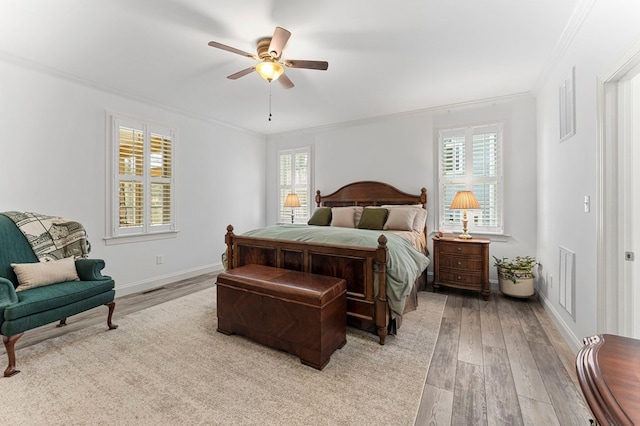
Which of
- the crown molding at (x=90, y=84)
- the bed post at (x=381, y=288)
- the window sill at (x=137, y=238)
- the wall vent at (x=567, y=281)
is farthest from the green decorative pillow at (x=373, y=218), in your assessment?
the crown molding at (x=90, y=84)

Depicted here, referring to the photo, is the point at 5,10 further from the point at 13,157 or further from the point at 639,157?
the point at 639,157

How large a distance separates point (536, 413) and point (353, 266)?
5.01 ft

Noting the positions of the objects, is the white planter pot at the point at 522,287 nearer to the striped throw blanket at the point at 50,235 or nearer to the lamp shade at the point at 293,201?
the lamp shade at the point at 293,201

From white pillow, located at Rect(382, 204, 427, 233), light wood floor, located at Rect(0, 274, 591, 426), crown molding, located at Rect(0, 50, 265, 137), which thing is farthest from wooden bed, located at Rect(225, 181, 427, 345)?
crown molding, located at Rect(0, 50, 265, 137)

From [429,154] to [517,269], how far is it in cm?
208

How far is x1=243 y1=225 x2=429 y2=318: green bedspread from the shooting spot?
8.11 ft

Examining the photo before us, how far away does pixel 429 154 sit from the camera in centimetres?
454

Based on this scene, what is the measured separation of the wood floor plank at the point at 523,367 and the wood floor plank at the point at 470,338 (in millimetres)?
223

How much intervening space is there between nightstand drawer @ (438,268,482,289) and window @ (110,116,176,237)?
4.18m

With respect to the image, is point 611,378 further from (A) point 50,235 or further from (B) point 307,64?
(A) point 50,235

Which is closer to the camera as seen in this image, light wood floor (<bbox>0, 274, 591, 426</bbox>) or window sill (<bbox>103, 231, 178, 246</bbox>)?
light wood floor (<bbox>0, 274, 591, 426</bbox>)

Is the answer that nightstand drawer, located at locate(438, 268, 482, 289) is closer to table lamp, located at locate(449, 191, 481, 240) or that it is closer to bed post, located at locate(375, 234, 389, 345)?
table lamp, located at locate(449, 191, 481, 240)

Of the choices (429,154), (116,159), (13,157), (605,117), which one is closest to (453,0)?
(605,117)

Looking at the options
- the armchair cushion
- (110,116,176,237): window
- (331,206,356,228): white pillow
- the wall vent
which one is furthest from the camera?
(331,206,356,228): white pillow
